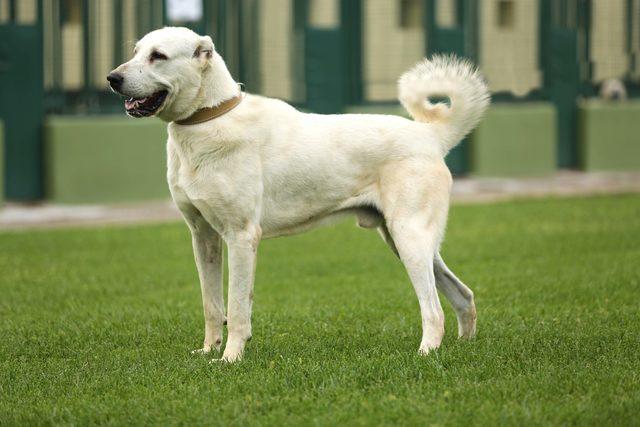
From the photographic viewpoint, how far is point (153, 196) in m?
16.3

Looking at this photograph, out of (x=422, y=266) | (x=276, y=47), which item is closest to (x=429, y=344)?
(x=422, y=266)

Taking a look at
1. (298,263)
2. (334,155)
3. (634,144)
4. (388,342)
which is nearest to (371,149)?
(334,155)

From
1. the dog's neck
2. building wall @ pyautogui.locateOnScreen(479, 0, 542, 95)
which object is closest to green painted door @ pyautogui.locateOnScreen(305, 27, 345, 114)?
building wall @ pyautogui.locateOnScreen(479, 0, 542, 95)

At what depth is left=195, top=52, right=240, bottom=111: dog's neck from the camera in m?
6.76

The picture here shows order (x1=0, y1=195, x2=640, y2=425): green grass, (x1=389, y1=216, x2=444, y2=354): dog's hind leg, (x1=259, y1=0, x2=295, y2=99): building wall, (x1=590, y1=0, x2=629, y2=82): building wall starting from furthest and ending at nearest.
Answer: (x1=590, y1=0, x2=629, y2=82): building wall < (x1=259, y1=0, x2=295, y2=99): building wall < (x1=389, y1=216, x2=444, y2=354): dog's hind leg < (x1=0, y1=195, x2=640, y2=425): green grass

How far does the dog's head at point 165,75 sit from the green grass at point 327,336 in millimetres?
1390

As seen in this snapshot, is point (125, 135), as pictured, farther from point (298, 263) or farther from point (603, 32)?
point (603, 32)

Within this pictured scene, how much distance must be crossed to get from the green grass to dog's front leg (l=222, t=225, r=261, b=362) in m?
0.17

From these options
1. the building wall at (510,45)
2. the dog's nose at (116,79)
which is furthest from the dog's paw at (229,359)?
the building wall at (510,45)

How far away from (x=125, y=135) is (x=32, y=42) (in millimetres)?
1622

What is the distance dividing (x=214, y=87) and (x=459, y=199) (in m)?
9.86

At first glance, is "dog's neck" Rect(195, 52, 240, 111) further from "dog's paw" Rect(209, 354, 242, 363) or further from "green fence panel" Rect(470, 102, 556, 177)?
"green fence panel" Rect(470, 102, 556, 177)

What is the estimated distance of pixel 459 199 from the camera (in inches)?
643

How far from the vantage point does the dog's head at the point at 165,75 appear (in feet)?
21.4
